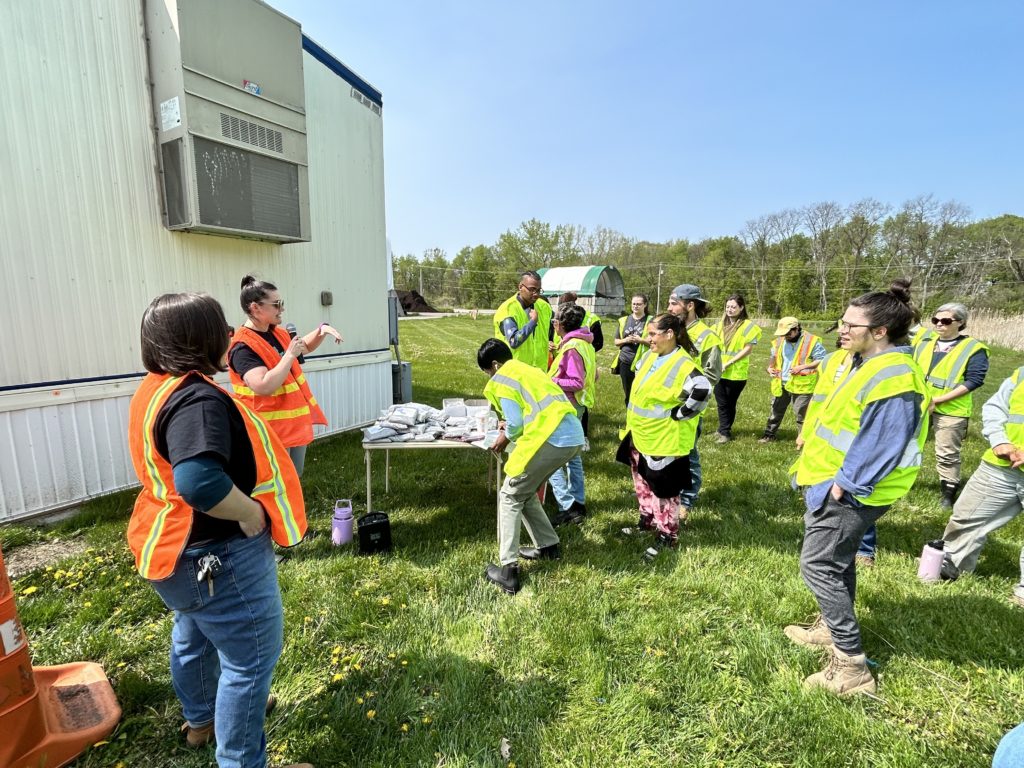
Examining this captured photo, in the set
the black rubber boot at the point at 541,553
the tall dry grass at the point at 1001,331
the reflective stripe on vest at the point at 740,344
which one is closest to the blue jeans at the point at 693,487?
the black rubber boot at the point at 541,553

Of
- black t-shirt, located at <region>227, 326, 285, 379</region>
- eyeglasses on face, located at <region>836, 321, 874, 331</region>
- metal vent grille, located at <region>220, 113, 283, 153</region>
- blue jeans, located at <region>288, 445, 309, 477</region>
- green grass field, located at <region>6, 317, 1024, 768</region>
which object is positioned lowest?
green grass field, located at <region>6, 317, 1024, 768</region>

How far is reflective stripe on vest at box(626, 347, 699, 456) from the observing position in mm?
3824

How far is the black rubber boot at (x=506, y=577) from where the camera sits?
11.8 ft

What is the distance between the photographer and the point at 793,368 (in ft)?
22.8

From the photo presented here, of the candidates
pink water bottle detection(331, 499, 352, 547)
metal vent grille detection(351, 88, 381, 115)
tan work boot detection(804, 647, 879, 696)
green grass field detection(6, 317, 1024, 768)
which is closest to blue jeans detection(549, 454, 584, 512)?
green grass field detection(6, 317, 1024, 768)

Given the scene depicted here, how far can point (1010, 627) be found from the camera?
3066 millimetres

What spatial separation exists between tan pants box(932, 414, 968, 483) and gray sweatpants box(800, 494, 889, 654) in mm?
3530

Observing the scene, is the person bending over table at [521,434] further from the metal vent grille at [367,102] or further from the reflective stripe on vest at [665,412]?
the metal vent grille at [367,102]

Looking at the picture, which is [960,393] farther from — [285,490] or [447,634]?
[285,490]

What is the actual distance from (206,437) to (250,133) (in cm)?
471

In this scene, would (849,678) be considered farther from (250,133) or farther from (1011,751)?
(250,133)

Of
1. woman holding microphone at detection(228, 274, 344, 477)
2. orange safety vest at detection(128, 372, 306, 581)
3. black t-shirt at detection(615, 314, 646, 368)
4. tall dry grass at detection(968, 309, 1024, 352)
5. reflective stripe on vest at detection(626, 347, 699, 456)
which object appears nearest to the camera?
orange safety vest at detection(128, 372, 306, 581)

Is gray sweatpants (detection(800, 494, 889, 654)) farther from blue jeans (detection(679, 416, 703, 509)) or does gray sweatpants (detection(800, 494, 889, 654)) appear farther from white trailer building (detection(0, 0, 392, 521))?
white trailer building (detection(0, 0, 392, 521))

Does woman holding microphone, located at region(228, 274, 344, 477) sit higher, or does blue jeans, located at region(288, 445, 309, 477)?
woman holding microphone, located at region(228, 274, 344, 477)
